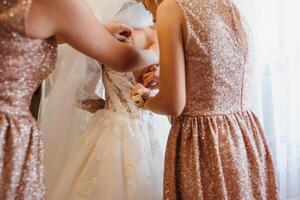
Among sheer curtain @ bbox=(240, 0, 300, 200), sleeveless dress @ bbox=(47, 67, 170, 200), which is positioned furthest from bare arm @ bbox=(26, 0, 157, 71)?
sheer curtain @ bbox=(240, 0, 300, 200)

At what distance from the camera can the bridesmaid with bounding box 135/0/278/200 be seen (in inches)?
31.6

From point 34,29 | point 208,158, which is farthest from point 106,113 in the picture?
point 34,29

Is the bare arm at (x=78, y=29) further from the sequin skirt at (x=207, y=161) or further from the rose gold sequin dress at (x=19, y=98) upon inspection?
the sequin skirt at (x=207, y=161)

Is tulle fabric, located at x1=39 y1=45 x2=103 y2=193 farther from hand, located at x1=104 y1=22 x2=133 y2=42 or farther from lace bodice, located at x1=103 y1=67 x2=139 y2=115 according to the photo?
hand, located at x1=104 y1=22 x2=133 y2=42

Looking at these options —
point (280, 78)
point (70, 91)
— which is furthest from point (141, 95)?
point (280, 78)

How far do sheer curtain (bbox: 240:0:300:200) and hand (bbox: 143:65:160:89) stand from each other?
0.50 m

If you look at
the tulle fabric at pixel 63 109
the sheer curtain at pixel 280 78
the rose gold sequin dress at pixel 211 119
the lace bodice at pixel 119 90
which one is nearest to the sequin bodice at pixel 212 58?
the rose gold sequin dress at pixel 211 119

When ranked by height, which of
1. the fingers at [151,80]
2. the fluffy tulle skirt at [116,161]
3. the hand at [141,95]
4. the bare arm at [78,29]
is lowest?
the fluffy tulle skirt at [116,161]

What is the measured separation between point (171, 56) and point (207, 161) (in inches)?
9.9

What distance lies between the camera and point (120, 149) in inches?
44.3

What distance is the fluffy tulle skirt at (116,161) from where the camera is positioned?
107 cm

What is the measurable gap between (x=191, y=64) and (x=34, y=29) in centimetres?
35

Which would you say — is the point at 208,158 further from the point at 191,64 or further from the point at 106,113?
the point at 106,113

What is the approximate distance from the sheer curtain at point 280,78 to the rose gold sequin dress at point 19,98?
3.16ft
